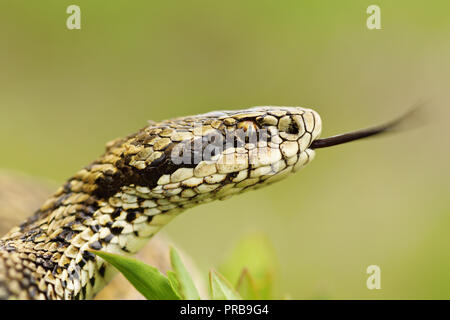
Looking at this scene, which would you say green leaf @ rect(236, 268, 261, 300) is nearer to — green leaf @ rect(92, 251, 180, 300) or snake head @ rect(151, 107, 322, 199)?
snake head @ rect(151, 107, 322, 199)

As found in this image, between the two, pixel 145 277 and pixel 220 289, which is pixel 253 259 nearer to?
pixel 220 289

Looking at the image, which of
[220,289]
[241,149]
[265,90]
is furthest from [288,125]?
[265,90]

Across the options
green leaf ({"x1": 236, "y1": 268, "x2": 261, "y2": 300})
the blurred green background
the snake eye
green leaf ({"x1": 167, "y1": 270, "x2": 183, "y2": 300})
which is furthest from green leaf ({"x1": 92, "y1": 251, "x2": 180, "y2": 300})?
the blurred green background

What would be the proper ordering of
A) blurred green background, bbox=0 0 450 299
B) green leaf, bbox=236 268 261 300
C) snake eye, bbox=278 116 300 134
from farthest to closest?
blurred green background, bbox=0 0 450 299
snake eye, bbox=278 116 300 134
green leaf, bbox=236 268 261 300

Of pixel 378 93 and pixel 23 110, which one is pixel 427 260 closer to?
pixel 378 93

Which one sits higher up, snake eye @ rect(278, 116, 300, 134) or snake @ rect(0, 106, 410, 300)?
snake eye @ rect(278, 116, 300, 134)

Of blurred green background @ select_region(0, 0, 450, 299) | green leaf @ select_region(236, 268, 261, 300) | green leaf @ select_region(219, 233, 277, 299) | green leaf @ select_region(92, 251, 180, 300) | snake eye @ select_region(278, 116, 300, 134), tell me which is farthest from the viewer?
blurred green background @ select_region(0, 0, 450, 299)

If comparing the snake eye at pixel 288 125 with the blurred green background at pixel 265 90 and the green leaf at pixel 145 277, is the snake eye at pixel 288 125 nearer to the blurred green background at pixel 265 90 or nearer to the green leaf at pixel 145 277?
the green leaf at pixel 145 277
